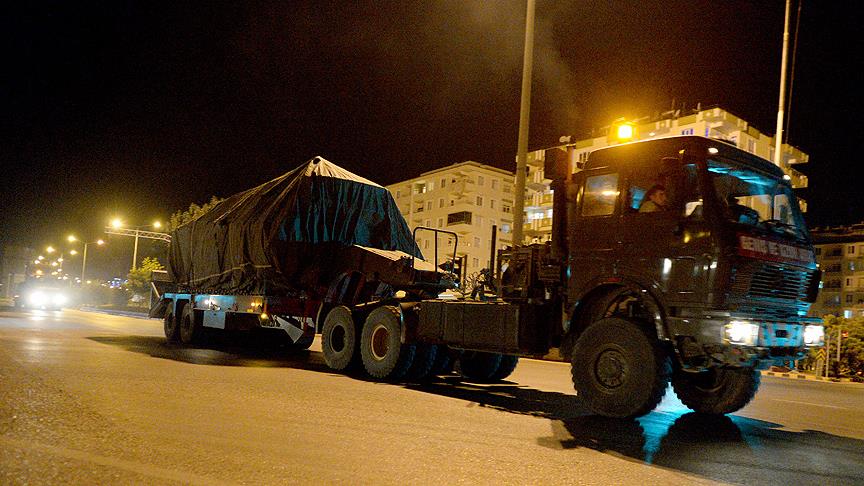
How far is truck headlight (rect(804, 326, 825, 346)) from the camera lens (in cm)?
747

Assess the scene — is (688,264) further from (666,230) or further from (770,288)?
(770,288)

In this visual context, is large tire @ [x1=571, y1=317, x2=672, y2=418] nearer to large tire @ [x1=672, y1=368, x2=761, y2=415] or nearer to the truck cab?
the truck cab

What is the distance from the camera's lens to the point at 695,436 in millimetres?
7031

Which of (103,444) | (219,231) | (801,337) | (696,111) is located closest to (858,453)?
(801,337)

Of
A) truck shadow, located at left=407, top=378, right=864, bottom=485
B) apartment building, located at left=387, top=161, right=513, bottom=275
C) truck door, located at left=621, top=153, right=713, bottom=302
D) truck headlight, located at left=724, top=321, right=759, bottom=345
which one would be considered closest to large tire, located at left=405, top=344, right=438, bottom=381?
truck shadow, located at left=407, top=378, right=864, bottom=485

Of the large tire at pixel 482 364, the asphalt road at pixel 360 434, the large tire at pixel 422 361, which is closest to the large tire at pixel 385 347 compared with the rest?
the large tire at pixel 422 361

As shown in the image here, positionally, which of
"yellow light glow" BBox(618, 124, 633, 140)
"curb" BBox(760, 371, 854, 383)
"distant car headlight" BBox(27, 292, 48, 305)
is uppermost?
"yellow light glow" BBox(618, 124, 633, 140)

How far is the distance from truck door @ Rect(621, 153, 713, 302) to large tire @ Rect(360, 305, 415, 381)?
4100 mm

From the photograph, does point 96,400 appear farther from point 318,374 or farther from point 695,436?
point 695,436

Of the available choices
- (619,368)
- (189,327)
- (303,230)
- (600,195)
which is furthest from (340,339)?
(189,327)

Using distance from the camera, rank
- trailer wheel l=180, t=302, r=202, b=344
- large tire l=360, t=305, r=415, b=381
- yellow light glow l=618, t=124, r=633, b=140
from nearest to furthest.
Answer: large tire l=360, t=305, r=415, b=381 → yellow light glow l=618, t=124, r=633, b=140 → trailer wheel l=180, t=302, r=202, b=344

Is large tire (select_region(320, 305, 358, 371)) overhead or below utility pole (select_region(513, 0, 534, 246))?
below

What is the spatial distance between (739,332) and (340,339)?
6891 millimetres

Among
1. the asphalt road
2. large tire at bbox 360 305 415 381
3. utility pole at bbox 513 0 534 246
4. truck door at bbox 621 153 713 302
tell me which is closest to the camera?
the asphalt road
